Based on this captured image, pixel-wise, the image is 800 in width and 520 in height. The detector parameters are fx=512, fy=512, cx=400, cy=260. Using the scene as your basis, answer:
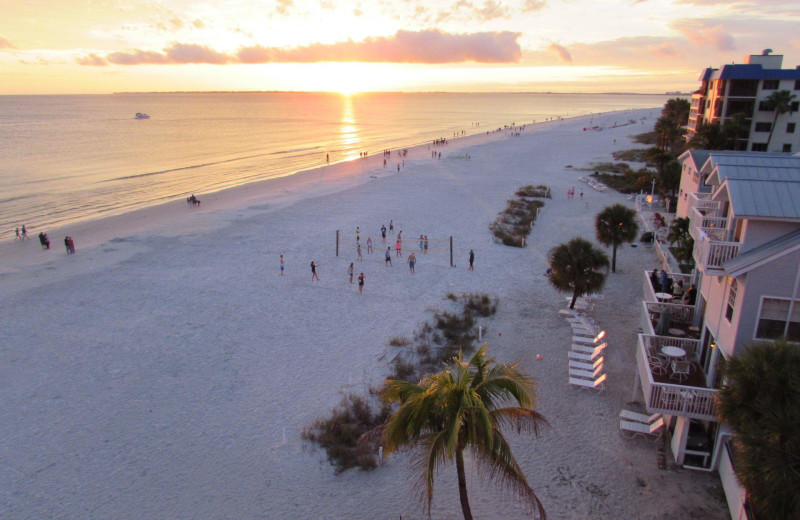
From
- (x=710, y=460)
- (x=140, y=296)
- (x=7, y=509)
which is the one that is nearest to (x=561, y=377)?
(x=710, y=460)

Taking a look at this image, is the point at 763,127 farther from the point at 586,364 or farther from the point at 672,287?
the point at 586,364

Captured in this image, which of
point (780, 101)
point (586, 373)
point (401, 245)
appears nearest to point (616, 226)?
point (401, 245)

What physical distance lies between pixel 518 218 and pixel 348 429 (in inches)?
989

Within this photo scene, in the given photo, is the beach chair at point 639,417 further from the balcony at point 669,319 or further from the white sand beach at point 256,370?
the balcony at point 669,319

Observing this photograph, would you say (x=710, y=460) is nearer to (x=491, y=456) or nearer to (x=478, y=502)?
(x=478, y=502)

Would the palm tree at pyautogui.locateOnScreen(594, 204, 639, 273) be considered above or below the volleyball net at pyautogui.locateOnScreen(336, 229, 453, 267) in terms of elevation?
above

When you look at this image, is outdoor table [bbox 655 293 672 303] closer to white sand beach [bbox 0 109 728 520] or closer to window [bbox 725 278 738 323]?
white sand beach [bbox 0 109 728 520]

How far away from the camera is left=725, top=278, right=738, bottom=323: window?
10.6 m

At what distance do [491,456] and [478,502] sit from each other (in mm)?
4713

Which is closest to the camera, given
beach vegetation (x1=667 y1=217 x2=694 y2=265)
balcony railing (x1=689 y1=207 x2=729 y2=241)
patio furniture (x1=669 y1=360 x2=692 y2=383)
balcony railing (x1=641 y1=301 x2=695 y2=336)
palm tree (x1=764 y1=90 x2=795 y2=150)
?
patio furniture (x1=669 y1=360 x2=692 y2=383)

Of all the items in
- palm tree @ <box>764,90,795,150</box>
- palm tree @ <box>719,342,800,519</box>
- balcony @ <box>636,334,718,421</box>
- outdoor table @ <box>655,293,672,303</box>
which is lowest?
balcony @ <box>636,334,718,421</box>

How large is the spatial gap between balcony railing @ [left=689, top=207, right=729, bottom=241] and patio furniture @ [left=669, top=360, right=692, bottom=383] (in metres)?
2.90

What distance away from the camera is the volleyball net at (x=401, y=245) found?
28062 mm

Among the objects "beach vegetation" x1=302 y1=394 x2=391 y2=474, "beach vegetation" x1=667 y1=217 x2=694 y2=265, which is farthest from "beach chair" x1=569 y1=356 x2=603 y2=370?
"beach vegetation" x1=667 y1=217 x2=694 y2=265
